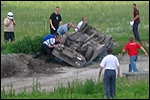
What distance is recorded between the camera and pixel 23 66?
22984mm

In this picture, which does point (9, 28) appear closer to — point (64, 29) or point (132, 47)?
point (64, 29)

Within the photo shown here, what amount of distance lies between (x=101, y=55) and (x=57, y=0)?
33.8m

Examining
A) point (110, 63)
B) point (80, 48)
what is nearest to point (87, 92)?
point (110, 63)

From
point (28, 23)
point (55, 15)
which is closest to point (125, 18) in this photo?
point (28, 23)

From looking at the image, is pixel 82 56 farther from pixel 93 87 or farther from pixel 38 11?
pixel 38 11

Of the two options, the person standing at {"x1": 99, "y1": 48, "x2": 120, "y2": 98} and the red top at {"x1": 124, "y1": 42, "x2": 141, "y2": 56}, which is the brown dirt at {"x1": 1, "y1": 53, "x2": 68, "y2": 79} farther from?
the person standing at {"x1": 99, "y1": 48, "x2": 120, "y2": 98}

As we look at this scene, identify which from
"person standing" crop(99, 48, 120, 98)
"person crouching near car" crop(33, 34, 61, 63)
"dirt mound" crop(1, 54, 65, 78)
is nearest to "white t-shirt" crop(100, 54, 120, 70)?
"person standing" crop(99, 48, 120, 98)

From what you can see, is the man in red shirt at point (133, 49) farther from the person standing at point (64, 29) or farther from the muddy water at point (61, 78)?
the person standing at point (64, 29)

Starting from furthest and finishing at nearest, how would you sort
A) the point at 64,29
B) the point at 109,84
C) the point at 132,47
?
1. the point at 64,29
2. the point at 132,47
3. the point at 109,84

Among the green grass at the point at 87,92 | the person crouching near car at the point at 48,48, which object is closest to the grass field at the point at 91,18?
the person crouching near car at the point at 48,48

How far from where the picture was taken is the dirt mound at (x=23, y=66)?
2231 cm

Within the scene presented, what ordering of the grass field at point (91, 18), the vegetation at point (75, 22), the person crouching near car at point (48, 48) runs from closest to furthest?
1. the person crouching near car at point (48, 48)
2. the vegetation at point (75, 22)
3. the grass field at point (91, 18)

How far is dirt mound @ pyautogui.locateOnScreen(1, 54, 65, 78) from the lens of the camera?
22312 millimetres

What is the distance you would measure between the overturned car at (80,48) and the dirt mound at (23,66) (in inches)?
21.2
